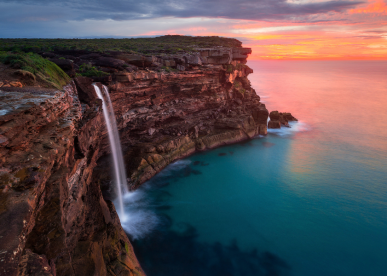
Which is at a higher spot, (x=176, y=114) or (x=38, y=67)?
(x=38, y=67)

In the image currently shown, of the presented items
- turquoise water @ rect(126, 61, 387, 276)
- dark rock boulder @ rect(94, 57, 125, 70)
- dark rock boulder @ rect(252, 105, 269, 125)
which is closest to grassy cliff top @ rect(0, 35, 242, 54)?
dark rock boulder @ rect(94, 57, 125, 70)

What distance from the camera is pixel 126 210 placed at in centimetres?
2103

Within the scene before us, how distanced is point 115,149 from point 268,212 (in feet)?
56.4

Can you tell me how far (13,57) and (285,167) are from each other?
3065 centimetres

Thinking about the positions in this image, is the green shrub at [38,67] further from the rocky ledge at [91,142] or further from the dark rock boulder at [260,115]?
the dark rock boulder at [260,115]

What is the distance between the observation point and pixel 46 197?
24.2 ft

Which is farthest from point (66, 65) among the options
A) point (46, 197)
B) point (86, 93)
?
point (46, 197)

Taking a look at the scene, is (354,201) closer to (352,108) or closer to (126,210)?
(126,210)

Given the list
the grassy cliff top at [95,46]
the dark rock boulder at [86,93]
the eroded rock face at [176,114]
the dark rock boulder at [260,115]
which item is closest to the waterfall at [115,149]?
the eroded rock face at [176,114]

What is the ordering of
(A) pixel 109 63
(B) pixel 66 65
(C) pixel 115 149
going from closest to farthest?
(B) pixel 66 65 < (A) pixel 109 63 < (C) pixel 115 149

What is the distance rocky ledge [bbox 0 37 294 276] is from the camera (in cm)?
641

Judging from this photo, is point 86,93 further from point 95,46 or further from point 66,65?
point 95,46

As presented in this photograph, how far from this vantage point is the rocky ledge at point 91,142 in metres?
6.41

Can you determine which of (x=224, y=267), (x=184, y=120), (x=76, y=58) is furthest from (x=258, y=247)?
(x=76, y=58)
